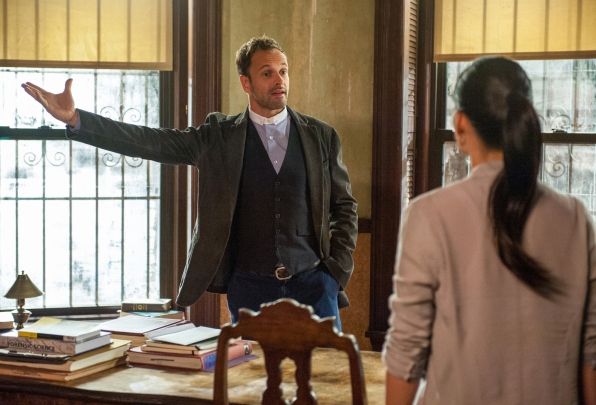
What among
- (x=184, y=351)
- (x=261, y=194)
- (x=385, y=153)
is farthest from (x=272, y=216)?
(x=385, y=153)

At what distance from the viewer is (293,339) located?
1.79 meters

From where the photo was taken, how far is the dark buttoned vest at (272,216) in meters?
3.12

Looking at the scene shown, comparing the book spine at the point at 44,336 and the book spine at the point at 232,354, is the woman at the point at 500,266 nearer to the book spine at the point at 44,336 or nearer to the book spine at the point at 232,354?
the book spine at the point at 232,354

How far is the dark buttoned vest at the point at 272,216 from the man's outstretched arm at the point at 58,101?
636 mm

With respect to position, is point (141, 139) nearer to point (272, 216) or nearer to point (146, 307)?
point (272, 216)

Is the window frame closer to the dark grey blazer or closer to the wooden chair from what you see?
the dark grey blazer

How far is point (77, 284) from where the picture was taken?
4270mm

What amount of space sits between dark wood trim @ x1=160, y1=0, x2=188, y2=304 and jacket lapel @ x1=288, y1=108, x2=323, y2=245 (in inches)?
45.5

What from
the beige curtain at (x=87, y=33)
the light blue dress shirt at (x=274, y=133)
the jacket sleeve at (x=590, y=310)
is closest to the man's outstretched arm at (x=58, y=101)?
the light blue dress shirt at (x=274, y=133)

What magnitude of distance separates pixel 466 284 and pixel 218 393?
0.67m

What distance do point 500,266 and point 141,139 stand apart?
1.99 metres

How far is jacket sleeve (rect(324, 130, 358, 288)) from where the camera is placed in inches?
130

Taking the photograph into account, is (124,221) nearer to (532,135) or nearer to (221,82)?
(221,82)

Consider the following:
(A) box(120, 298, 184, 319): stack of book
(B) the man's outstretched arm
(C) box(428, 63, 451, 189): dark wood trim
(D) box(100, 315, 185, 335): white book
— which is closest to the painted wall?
(C) box(428, 63, 451, 189): dark wood trim
